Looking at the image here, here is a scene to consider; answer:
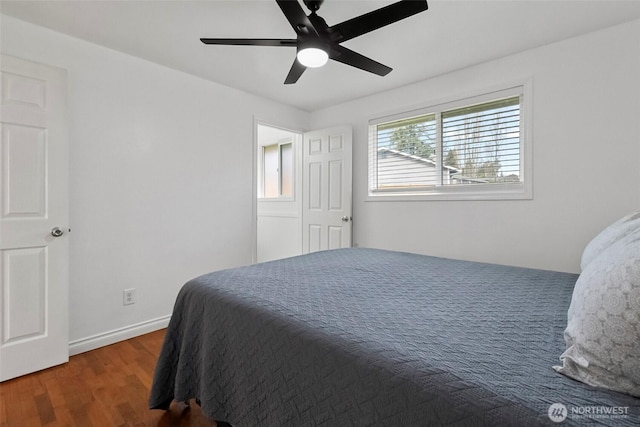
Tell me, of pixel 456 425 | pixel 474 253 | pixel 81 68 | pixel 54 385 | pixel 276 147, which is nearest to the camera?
pixel 456 425

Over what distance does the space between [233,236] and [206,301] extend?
206 cm

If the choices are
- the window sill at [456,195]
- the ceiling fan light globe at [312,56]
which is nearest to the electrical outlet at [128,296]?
the ceiling fan light globe at [312,56]

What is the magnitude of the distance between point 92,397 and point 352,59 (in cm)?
263

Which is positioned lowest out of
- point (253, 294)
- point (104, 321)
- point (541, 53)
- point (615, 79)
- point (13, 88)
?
point (104, 321)

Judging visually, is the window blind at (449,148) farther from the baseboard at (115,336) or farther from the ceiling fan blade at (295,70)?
the baseboard at (115,336)

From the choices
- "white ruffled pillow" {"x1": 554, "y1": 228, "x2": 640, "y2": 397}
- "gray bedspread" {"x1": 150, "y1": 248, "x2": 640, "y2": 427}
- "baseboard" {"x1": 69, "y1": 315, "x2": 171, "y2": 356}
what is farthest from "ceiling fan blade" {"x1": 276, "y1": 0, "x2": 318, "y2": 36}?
"baseboard" {"x1": 69, "y1": 315, "x2": 171, "y2": 356}

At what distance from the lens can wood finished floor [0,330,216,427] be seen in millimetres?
1570

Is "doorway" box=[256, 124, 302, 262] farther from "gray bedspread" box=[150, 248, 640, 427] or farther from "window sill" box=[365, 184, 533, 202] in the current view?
"gray bedspread" box=[150, 248, 640, 427]

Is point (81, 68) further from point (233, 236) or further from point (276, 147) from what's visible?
point (276, 147)

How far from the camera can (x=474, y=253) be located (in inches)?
112

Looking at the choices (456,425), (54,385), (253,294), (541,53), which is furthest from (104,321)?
(541,53)

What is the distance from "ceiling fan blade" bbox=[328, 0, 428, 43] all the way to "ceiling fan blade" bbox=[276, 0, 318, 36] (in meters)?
0.13

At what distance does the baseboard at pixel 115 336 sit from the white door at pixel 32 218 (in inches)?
6.6

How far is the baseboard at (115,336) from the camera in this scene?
92.3 inches
